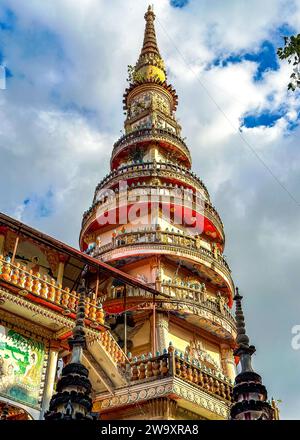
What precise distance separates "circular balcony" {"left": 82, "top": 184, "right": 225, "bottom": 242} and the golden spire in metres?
13.9

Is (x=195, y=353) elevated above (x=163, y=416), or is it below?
above

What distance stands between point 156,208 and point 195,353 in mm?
8468

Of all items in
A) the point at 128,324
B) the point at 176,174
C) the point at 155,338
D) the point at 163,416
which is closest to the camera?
the point at 163,416

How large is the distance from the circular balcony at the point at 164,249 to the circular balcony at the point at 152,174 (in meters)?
4.70

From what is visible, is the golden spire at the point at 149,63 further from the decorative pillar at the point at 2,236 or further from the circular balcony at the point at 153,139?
the decorative pillar at the point at 2,236

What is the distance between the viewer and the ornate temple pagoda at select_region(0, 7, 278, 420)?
52.9ft

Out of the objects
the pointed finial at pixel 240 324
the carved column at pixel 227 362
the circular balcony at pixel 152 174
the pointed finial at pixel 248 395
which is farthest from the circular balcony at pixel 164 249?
the pointed finial at pixel 248 395

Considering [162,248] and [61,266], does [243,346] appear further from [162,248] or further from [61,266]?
[162,248]

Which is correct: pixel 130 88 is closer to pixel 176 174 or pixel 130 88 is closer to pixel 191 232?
pixel 176 174

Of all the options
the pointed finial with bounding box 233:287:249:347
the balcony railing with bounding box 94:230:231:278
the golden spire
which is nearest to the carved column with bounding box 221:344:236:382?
the balcony railing with bounding box 94:230:231:278

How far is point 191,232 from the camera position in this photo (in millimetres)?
31016

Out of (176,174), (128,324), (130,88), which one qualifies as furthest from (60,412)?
(130,88)

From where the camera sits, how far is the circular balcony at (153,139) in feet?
115

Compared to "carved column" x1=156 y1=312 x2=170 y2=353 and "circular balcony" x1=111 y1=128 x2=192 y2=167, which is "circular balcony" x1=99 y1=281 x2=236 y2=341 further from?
"circular balcony" x1=111 y1=128 x2=192 y2=167
